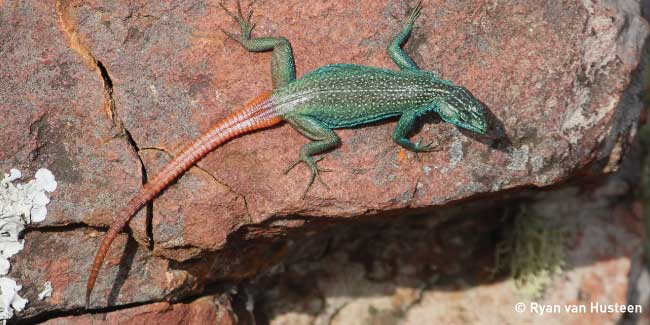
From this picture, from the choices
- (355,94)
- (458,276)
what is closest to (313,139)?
(355,94)

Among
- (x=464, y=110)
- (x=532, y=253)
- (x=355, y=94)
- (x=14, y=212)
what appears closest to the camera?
(x=14, y=212)

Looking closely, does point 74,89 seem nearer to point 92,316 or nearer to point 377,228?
point 92,316

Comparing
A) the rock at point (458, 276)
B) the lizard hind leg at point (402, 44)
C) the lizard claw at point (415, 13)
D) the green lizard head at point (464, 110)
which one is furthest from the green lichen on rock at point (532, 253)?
the lizard claw at point (415, 13)

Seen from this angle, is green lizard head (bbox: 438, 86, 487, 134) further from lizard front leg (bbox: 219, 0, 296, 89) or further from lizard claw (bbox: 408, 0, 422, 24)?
lizard front leg (bbox: 219, 0, 296, 89)

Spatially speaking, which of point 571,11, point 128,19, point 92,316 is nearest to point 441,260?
point 571,11

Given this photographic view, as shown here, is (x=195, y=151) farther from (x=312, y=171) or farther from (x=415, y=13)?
(x=415, y=13)

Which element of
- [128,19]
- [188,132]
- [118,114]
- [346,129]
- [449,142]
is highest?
[128,19]
